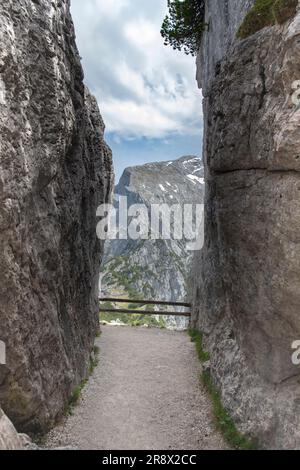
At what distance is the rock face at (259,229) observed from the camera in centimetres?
926

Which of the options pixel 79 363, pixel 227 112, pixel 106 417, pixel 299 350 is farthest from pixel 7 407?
pixel 227 112

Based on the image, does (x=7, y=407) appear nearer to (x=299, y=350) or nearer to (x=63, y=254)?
(x=63, y=254)

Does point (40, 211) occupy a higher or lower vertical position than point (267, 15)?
lower

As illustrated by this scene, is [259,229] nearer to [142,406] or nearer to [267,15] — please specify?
[267,15]

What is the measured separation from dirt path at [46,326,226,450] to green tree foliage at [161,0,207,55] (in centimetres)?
2216

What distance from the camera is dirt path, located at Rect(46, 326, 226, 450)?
10.8m

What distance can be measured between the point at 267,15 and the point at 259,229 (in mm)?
7188

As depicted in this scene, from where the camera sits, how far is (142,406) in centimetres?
1284

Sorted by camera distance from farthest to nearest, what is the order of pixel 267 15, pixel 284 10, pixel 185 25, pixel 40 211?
pixel 185 25
pixel 267 15
pixel 40 211
pixel 284 10

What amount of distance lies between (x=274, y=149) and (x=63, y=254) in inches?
332

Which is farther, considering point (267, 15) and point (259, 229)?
point (267, 15)

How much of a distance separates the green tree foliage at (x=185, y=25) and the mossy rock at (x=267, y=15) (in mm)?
13261

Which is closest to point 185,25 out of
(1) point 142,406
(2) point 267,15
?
(2) point 267,15

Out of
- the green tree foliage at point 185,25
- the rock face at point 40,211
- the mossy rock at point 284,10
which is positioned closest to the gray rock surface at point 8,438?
the rock face at point 40,211
